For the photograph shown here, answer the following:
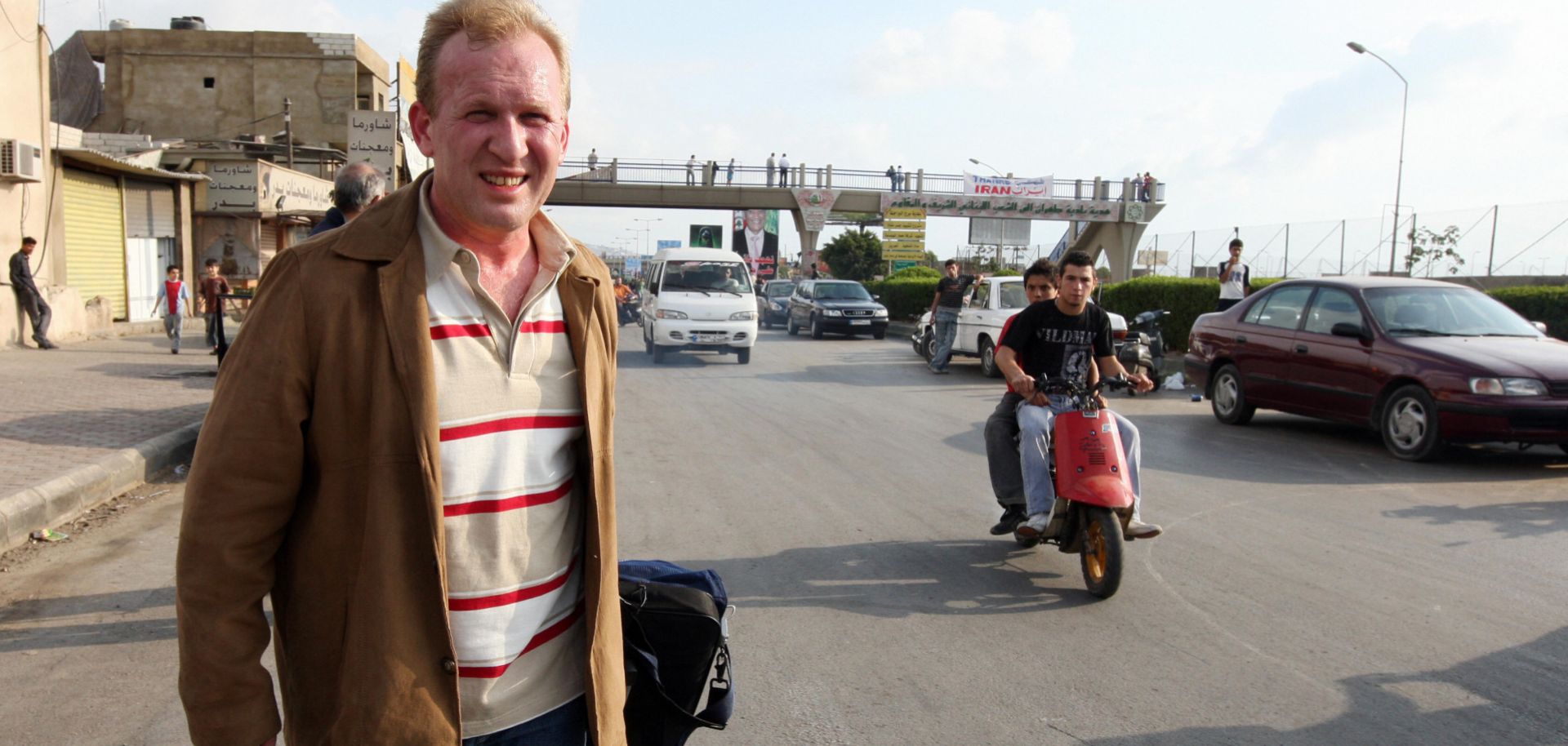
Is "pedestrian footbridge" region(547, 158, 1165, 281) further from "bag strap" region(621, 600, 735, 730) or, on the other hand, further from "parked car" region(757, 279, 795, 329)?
"bag strap" region(621, 600, 735, 730)

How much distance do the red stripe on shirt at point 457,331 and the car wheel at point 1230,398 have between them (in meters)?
10.8

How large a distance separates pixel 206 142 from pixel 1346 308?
28769mm

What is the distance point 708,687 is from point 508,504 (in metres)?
0.70

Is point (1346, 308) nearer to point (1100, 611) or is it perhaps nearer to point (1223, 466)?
point (1223, 466)

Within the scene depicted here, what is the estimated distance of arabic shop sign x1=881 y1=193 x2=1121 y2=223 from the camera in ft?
151

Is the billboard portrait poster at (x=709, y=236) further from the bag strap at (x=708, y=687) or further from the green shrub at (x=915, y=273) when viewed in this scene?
the bag strap at (x=708, y=687)

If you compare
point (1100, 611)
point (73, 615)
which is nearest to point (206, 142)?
point (73, 615)

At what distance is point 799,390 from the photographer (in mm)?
14844

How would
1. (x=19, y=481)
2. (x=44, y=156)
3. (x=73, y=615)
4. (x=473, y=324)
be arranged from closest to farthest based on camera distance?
(x=473, y=324), (x=73, y=615), (x=19, y=481), (x=44, y=156)

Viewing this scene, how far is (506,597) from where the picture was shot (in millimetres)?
1855

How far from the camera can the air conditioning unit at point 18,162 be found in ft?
49.9

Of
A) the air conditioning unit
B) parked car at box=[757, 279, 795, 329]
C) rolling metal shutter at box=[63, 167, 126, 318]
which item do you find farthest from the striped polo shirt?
parked car at box=[757, 279, 795, 329]

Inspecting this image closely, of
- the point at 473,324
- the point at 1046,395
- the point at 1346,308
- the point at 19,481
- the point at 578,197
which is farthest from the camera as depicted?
the point at 578,197

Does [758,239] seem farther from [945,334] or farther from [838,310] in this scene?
[945,334]
